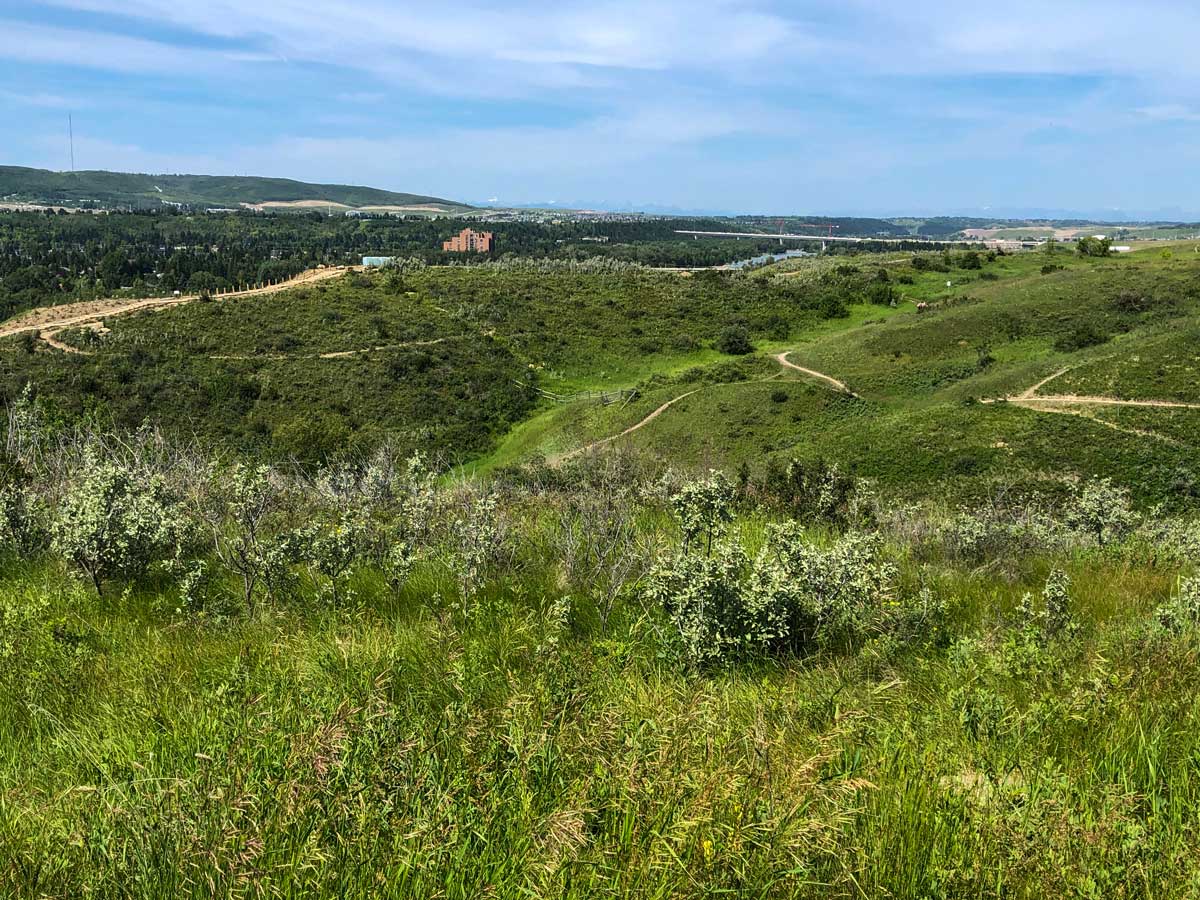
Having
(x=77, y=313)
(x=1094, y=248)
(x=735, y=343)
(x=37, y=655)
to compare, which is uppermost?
(x=1094, y=248)

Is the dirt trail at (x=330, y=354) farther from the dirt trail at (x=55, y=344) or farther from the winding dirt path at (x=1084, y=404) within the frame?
the winding dirt path at (x=1084, y=404)

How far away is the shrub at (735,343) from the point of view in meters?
58.7

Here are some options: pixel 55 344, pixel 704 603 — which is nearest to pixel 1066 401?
pixel 704 603

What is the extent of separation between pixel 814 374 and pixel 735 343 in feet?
42.1

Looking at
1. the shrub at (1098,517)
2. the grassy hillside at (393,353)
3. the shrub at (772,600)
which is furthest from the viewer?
the grassy hillside at (393,353)

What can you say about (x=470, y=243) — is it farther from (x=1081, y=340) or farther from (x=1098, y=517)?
(x=1098, y=517)

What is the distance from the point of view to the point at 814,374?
47.0m

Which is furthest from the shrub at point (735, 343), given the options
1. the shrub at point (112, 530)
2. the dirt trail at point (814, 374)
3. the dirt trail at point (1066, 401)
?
the shrub at point (112, 530)

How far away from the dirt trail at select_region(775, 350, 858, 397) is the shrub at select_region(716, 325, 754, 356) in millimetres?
3841

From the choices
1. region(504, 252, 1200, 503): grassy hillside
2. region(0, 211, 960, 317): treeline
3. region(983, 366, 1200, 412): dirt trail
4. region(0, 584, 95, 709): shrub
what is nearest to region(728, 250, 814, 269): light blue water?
region(0, 211, 960, 317): treeline

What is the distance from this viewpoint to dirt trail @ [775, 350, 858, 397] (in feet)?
138

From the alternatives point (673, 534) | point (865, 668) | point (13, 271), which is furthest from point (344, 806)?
point (13, 271)

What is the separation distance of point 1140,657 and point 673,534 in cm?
338

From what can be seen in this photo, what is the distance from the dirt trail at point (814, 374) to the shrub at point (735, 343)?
12.6 ft
